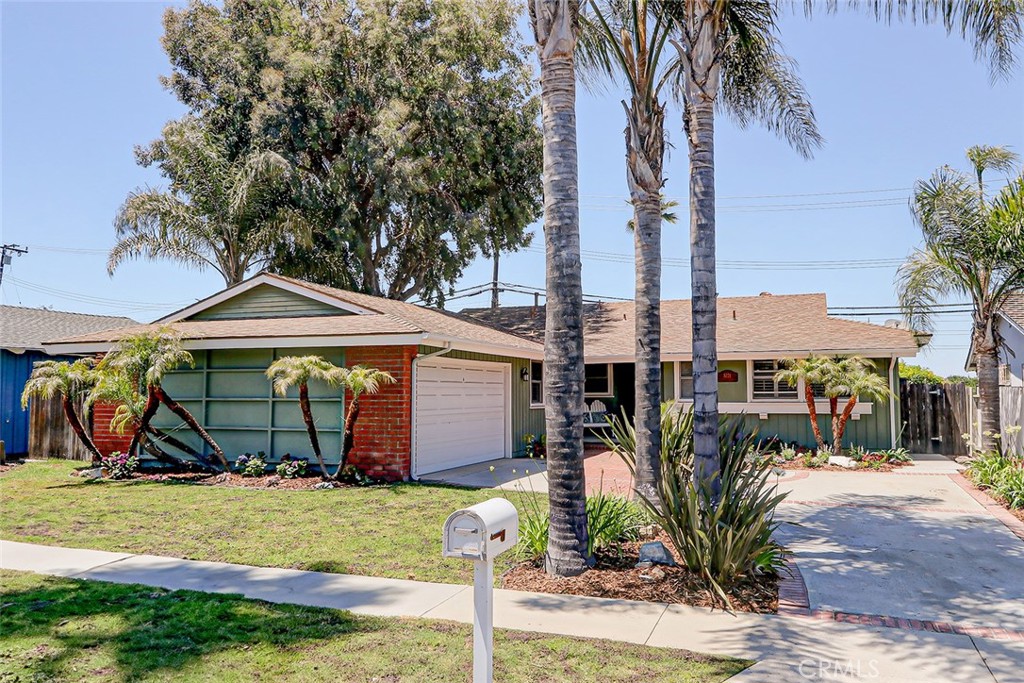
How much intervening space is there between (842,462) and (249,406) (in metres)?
12.5

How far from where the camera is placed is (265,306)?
1483cm

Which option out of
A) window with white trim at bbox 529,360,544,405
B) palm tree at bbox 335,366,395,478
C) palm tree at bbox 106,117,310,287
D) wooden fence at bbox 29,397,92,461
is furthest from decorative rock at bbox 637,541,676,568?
palm tree at bbox 106,117,310,287

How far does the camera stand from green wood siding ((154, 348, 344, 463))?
12.7 meters

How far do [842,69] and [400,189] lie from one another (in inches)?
551

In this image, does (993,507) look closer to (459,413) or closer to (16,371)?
(459,413)

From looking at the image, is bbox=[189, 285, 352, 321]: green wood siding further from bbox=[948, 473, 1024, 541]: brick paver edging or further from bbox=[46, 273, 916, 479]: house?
bbox=[948, 473, 1024, 541]: brick paver edging

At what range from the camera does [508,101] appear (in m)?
24.1

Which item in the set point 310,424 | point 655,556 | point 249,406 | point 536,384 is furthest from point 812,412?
point 249,406

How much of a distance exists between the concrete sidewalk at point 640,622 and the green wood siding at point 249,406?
5.86m

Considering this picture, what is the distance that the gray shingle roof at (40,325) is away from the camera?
1652cm

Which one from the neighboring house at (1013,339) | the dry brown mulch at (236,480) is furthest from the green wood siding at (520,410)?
the neighboring house at (1013,339)

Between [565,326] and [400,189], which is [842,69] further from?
[400,189]

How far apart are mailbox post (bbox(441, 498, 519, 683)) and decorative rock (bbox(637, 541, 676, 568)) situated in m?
3.22

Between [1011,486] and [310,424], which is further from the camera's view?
[310,424]
